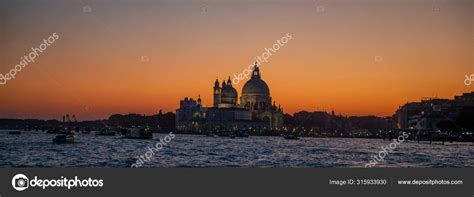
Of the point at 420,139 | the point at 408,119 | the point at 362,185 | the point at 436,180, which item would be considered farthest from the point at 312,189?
the point at 408,119

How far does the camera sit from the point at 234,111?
15012 cm

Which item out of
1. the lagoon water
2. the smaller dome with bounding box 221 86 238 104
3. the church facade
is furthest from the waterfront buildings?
the lagoon water

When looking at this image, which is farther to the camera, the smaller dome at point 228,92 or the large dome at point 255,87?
the smaller dome at point 228,92

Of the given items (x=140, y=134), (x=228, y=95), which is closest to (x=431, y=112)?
(x=140, y=134)

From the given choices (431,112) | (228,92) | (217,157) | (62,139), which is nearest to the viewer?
(217,157)

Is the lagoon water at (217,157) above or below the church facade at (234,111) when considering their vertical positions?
below

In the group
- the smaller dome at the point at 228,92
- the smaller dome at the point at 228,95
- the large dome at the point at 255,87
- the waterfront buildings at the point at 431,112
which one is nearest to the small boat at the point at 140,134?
the waterfront buildings at the point at 431,112

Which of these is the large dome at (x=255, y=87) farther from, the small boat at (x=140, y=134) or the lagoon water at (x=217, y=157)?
the lagoon water at (x=217, y=157)

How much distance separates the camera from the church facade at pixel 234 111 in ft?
490

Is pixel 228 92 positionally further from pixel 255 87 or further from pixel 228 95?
pixel 255 87

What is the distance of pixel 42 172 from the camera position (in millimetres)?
12781

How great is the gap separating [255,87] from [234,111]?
28.4 feet

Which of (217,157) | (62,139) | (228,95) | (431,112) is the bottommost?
(217,157)

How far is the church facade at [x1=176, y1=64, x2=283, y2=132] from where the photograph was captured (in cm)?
14950
